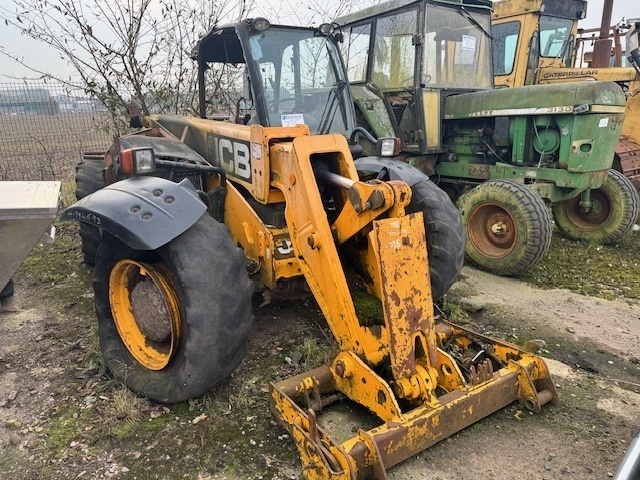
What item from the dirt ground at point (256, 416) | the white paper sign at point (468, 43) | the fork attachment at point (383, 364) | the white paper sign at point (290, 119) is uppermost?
the white paper sign at point (468, 43)

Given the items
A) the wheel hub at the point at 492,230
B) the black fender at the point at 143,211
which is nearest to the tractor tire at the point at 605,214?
the wheel hub at the point at 492,230

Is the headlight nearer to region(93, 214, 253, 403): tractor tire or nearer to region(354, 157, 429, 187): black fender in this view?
region(93, 214, 253, 403): tractor tire

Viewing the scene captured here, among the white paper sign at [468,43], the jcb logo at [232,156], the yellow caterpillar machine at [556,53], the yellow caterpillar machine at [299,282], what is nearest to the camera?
the yellow caterpillar machine at [299,282]

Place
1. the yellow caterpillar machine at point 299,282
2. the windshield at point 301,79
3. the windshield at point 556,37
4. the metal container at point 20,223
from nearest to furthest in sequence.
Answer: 1. the yellow caterpillar machine at point 299,282
2. the metal container at point 20,223
3. the windshield at point 301,79
4. the windshield at point 556,37

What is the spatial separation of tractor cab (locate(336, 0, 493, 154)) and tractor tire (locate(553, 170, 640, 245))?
186cm

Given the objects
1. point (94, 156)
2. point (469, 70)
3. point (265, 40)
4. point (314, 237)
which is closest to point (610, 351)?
point (314, 237)

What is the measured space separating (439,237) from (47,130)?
1252 centimetres

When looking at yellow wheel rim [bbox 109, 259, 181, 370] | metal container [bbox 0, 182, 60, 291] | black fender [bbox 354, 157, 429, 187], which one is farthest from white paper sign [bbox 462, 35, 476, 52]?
yellow wheel rim [bbox 109, 259, 181, 370]

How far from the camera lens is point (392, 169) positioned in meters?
3.65

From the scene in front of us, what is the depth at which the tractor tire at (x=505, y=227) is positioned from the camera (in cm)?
495

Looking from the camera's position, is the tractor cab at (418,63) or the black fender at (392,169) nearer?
the black fender at (392,169)

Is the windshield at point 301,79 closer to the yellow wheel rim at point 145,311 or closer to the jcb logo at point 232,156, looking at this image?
the jcb logo at point 232,156

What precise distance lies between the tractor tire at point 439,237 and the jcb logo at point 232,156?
1.21 metres

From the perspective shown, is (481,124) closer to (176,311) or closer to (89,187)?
(89,187)
